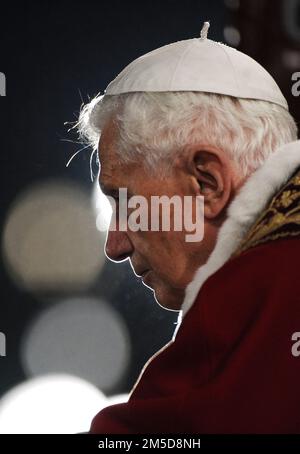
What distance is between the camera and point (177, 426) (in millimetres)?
1098

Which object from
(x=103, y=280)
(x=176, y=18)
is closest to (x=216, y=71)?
(x=176, y=18)

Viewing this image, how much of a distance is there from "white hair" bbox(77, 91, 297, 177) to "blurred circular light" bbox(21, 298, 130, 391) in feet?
5.33

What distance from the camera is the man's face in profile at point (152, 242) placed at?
142cm

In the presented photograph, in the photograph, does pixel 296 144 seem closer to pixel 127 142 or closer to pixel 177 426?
pixel 127 142

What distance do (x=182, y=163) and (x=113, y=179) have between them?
16 centimetres

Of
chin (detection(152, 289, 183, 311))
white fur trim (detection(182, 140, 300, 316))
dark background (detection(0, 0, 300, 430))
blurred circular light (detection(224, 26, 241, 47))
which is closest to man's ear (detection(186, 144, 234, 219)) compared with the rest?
white fur trim (detection(182, 140, 300, 316))

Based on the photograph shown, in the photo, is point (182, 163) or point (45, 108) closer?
point (182, 163)

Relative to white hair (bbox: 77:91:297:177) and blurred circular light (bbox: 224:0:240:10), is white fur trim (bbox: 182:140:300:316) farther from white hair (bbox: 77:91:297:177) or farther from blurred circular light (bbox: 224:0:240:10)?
blurred circular light (bbox: 224:0:240:10)

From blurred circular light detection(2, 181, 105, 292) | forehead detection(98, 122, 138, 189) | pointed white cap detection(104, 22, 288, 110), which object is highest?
blurred circular light detection(2, 181, 105, 292)

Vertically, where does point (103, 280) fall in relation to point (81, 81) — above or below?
below

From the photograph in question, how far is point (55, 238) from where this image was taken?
3193 mm

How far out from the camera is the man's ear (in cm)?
134

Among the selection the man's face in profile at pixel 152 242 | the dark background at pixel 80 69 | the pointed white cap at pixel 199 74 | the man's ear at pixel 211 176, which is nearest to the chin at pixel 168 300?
the man's face in profile at pixel 152 242
